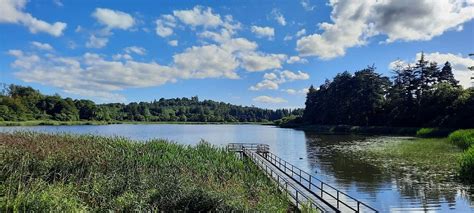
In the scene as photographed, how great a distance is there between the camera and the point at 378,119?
9556 cm

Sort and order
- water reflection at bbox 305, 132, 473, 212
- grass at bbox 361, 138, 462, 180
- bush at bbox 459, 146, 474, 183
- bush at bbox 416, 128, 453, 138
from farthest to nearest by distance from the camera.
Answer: bush at bbox 416, 128, 453, 138 → grass at bbox 361, 138, 462, 180 → bush at bbox 459, 146, 474, 183 → water reflection at bbox 305, 132, 473, 212

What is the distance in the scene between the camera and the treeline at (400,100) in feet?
227

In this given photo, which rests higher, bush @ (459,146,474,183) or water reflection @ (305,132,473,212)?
bush @ (459,146,474,183)

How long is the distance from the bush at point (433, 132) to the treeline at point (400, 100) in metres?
2.27

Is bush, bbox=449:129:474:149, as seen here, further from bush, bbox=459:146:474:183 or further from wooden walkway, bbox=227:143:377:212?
wooden walkway, bbox=227:143:377:212

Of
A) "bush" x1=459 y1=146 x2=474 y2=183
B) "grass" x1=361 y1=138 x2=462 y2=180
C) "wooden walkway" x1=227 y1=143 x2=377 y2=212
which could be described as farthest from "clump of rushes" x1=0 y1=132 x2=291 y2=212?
"grass" x1=361 y1=138 x2=462 y2=180

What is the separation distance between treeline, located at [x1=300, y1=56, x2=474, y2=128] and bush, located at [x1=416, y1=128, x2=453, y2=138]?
2271 mm

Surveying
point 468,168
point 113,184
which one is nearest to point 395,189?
point 468,168

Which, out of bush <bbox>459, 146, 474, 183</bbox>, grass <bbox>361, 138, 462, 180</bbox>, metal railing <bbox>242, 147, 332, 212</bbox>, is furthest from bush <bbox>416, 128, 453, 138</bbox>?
metal railing <bbox>242, 147, 332, 212</bbox>

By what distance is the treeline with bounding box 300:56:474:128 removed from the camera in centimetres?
6925

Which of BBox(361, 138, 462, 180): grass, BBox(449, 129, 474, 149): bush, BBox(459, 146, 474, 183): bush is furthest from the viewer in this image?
BBox(449, 129, 474, 149): bush

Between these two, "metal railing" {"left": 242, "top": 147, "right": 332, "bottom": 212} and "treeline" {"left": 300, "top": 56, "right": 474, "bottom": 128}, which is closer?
"metal railing" {"left": 242, "top": 147, "right": 332, "bottom": 212}

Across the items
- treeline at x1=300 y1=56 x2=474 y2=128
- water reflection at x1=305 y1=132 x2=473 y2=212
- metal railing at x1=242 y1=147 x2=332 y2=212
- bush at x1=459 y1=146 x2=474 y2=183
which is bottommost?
water reflection at x1=305 y1=132 x2=473 y2=212

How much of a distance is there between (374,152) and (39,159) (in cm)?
3658
